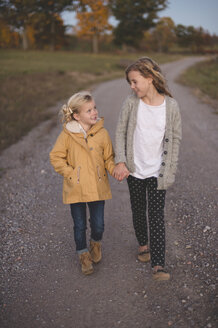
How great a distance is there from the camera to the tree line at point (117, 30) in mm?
39250

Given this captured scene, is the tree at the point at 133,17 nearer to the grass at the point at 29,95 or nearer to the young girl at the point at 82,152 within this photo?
the grass at the point at 29,95

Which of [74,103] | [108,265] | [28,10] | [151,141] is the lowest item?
[108,265]

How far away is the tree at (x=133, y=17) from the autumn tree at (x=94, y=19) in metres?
2.04

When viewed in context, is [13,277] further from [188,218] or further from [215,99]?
[215,99]

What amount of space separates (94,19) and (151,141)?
46.9 meters

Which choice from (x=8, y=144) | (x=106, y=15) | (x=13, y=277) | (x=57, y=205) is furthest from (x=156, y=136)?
(x=106, y=15)

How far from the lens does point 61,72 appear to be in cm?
1998

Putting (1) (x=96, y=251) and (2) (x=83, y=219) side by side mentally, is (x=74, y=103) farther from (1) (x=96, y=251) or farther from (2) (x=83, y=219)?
(1) (x=96, y=251)

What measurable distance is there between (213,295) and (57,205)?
2672 millimetres

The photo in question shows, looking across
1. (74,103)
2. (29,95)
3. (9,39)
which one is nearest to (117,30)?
(9,39)

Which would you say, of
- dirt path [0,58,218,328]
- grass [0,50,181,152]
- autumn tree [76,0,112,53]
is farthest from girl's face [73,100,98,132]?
autumn tree [76,0,112,53]

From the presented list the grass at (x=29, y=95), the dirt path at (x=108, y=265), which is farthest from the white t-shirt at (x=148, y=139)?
the grass at (x=29, y=95)

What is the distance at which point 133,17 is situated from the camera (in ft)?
151

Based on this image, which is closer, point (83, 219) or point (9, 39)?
point (83, 219)
